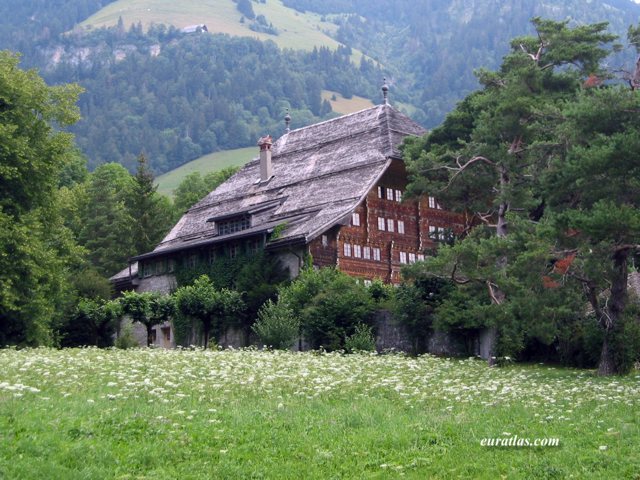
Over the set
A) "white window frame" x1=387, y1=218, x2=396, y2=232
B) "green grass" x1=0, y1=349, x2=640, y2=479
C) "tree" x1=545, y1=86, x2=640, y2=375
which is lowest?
"green grass" x1=0, y1=349, x2=640, y2=479

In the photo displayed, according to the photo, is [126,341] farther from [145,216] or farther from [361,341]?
[145,216]

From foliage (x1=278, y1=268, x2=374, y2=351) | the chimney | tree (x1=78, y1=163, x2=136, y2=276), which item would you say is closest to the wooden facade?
foliage (x1=278, y1=268, x2=374, y2=351)

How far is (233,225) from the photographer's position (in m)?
68.9

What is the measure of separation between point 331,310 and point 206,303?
8673 mm

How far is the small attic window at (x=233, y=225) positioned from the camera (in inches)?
2681

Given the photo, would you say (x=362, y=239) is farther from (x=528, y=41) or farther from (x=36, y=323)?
(x=36, y=323)

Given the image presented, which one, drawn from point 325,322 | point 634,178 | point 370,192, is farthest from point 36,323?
point 634,178

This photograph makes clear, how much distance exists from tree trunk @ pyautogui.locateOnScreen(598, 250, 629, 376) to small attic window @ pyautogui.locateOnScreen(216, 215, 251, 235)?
1343 inches

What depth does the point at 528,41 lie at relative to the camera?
53.8 m

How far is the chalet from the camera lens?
6291 centimetres

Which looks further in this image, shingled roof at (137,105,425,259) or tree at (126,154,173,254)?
tree at (126,154,173,254)

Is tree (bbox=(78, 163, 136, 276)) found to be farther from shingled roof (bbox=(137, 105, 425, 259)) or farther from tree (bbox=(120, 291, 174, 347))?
tree (bbox=(120, 291, 174, 347))

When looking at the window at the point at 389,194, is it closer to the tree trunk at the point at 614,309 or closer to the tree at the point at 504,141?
the tree at the point at 504,141

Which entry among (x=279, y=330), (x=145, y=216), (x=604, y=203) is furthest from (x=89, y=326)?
(x=604, y=203)
